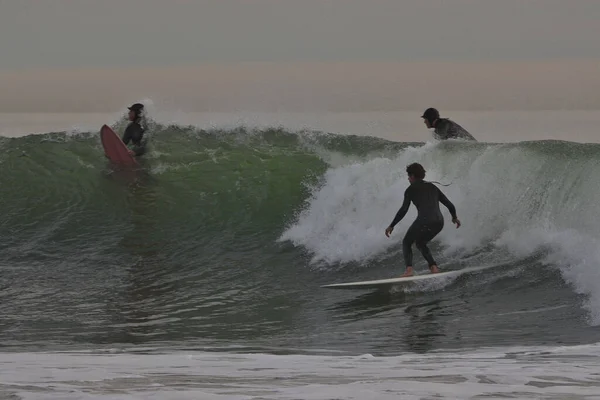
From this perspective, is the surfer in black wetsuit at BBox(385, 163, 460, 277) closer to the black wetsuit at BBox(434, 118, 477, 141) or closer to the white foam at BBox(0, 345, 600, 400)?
the white foam at BBox(0, 345, 600, 400)

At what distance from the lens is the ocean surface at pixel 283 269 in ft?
16.9

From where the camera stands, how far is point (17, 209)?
43.6ft

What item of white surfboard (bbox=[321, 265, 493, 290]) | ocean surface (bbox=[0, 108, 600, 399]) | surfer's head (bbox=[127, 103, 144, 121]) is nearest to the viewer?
ocean surface (bbox=[0, 108, 600, 399])

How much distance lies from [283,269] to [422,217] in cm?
200

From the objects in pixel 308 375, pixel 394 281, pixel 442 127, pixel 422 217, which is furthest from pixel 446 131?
pixel 308 375

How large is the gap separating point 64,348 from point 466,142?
20.5 feet

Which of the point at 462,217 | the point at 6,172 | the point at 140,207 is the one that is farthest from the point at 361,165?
the point at 6,172

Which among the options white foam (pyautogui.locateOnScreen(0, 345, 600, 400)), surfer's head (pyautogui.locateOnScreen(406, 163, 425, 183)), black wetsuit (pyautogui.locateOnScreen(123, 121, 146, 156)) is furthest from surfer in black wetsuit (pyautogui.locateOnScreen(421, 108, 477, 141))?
white foam (pyautogui.locateOnScreen(0, 345, 600, 400))

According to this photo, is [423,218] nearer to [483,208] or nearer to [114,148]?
[483,208]

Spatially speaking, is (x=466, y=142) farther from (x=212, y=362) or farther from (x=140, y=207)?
(x=212, y=362)

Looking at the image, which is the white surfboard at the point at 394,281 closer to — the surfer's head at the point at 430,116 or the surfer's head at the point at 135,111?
the surfer's head at the point at 430,116

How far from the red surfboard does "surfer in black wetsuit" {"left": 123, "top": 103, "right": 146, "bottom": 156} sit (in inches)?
3.4

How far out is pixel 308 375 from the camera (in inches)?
202

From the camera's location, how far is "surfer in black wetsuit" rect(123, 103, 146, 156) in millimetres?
13586
